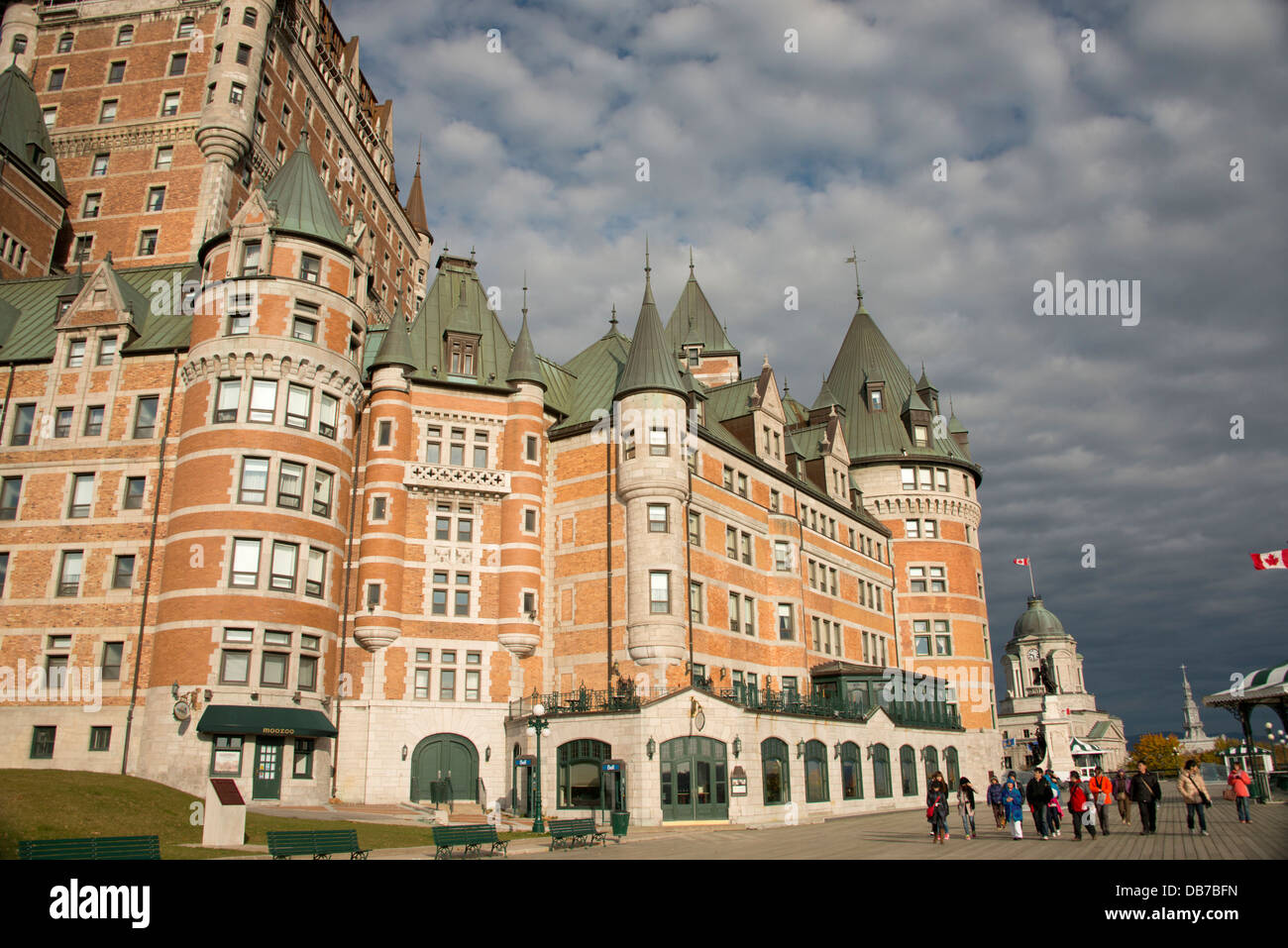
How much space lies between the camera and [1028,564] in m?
72.6

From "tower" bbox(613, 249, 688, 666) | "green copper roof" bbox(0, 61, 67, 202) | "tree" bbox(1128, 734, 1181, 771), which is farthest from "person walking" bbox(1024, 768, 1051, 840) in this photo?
"tree" bbox(1128, 734, 1181, 771)

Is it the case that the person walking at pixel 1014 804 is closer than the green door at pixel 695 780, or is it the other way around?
the person walking at pixel 1014 804

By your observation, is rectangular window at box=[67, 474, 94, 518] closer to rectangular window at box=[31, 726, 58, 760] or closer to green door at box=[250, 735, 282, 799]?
rectangular window at box=[31, 726, 58, 760]

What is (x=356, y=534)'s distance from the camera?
140 ft

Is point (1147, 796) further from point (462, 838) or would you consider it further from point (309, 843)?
point (309, 843)

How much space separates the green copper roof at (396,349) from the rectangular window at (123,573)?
44.2ft

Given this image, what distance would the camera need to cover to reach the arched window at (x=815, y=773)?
42.4m

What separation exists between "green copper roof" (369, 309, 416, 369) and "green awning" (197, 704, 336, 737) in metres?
16.2

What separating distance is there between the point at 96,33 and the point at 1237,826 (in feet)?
253

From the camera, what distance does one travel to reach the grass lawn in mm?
24016

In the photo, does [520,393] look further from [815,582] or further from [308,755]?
[815,582]

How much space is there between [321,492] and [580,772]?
16400mm

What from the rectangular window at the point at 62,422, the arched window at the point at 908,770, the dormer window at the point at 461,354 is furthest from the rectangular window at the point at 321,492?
the arched window at the point at 908,770

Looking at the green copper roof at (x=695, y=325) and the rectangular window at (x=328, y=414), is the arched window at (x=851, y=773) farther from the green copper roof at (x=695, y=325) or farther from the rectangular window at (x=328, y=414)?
the green copper roof at (x=695, y=325)
